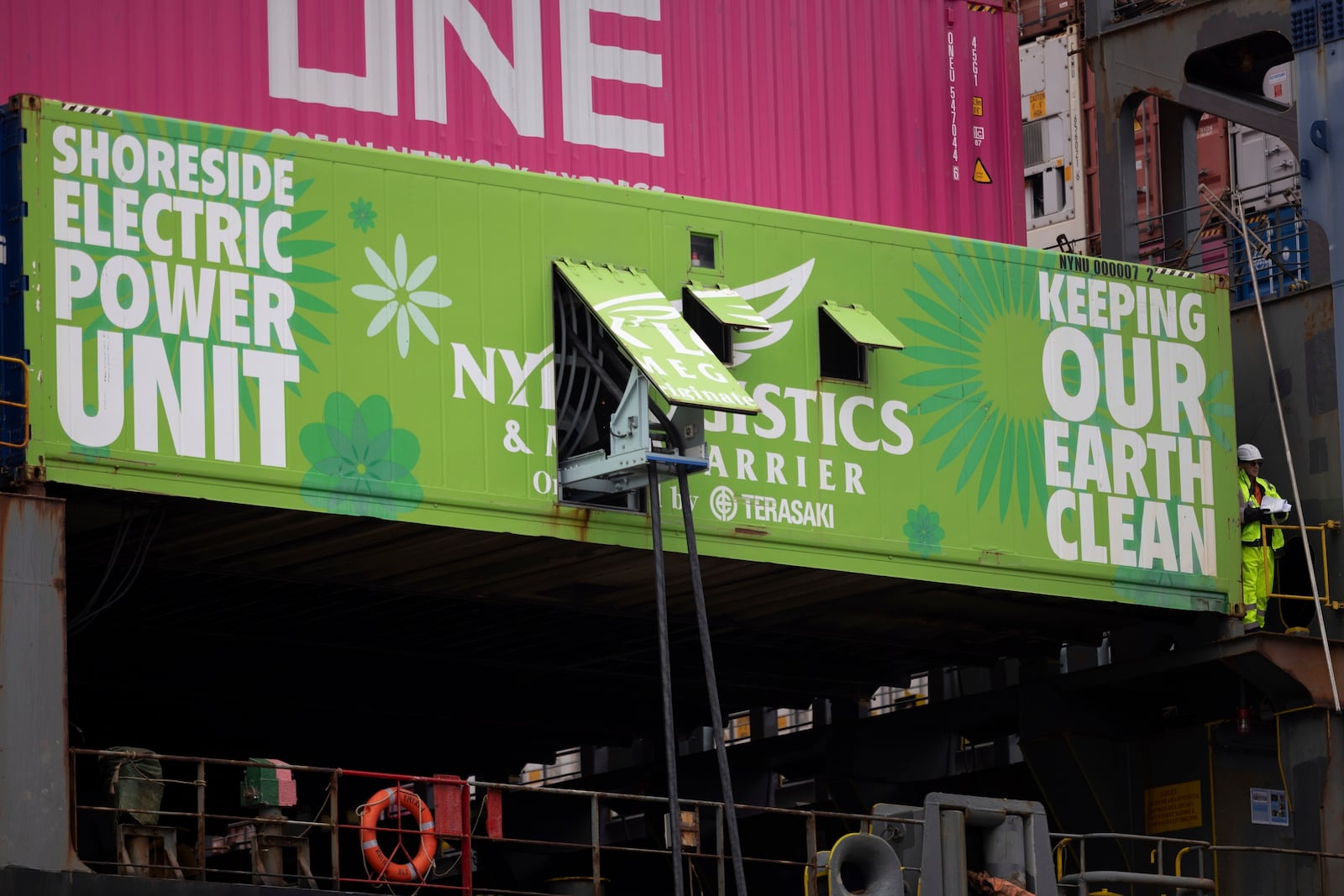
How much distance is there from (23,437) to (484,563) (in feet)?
17.1

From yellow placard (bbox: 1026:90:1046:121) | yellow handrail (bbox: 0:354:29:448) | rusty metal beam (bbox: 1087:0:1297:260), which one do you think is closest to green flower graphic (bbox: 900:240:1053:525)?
rusty metal beam (bbox: 1087:0:1297:260)

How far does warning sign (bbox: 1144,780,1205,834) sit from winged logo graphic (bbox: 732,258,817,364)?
7095mm

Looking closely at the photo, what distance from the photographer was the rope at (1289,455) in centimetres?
2461

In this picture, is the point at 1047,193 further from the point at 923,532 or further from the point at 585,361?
the point at 585,361

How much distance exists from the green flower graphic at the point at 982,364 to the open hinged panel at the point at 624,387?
289 cm

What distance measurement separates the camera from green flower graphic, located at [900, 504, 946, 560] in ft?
76.7

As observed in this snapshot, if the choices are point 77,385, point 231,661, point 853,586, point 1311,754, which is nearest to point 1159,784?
point 1311,754

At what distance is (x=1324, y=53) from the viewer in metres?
26.2

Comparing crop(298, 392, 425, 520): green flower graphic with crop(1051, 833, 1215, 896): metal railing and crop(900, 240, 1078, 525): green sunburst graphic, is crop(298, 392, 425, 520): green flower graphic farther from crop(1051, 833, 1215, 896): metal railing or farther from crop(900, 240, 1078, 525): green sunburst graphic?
crop(1051, 833, 1215, 896): metal railing

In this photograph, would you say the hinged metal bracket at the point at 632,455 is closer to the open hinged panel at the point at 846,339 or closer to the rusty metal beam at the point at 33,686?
the open hinged panel at the point at 846,339

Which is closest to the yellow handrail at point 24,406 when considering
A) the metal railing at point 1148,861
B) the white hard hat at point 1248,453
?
the metal railing at point 1148,861

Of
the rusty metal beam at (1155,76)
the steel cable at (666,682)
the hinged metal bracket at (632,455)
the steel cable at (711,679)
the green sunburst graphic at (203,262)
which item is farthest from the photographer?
the rusty metal beam at (1155,76)

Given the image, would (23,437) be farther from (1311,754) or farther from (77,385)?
(1311,754)

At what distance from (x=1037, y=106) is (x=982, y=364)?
1161 centimetres
